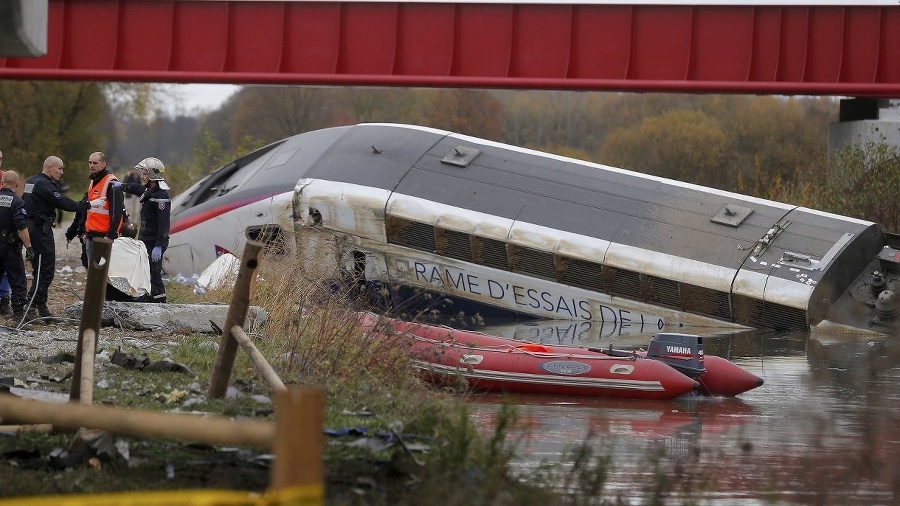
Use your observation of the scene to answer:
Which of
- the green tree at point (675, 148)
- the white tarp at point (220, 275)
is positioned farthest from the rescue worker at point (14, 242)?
the green tree at point (675, 148)

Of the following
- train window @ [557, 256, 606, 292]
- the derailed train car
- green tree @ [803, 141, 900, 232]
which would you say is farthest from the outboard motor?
green tree @ [803, 141, 900, 232]

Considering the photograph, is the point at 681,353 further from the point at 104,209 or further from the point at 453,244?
the point at 453,244

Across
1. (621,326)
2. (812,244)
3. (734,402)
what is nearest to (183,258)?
(621,326)

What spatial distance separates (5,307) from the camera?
14.5 metres

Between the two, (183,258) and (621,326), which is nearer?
(621,326)

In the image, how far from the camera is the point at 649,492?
6605 mm

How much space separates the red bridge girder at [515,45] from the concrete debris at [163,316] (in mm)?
10213

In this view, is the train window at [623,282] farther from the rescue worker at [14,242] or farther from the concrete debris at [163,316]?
the rescue worker at [14,242]

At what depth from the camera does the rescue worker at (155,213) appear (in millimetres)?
15195

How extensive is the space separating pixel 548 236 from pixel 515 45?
465 centimetres

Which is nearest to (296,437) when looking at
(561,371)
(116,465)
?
(116,465)

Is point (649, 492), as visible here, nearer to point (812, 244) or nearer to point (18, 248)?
point (18, 248)

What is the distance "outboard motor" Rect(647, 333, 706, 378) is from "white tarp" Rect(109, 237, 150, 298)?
20.9ft

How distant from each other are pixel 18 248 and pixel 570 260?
31.8 ft
